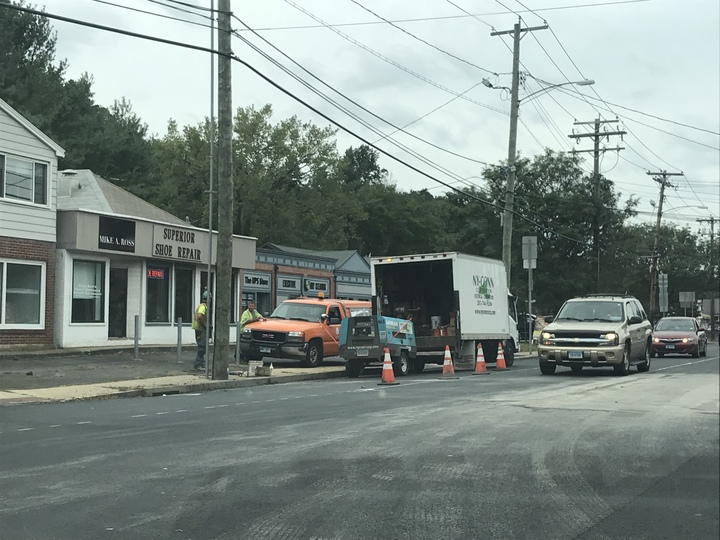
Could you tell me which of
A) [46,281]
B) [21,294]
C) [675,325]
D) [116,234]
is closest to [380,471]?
[21,294]

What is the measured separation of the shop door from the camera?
3032 centimetres

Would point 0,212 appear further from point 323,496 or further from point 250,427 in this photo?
point 323,496

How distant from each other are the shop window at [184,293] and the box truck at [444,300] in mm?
10171

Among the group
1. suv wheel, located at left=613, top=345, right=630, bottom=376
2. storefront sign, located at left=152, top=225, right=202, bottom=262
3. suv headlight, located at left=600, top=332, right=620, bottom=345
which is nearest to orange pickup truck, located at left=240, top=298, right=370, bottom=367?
storefront sign, located at left=152, top=225, right=202, bottom=262

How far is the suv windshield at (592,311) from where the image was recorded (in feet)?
65.4

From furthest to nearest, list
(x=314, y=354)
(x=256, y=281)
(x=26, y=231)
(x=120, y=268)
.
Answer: (x=256, y=281) → (x=120, y=268) → (x=26, y=231) → (x=314, y=354)

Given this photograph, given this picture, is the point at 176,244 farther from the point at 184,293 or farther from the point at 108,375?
the point at 108,375

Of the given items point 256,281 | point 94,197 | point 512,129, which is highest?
point 512,129

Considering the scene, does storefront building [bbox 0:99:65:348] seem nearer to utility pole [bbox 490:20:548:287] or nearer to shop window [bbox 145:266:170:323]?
shop window [bbox 145:266:170:323]

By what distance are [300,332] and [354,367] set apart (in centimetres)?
241

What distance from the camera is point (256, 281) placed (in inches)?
1532

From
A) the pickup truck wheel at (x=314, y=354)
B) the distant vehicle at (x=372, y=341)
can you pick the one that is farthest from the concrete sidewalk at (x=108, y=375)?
the distant vehicle at (x=372, y=341)

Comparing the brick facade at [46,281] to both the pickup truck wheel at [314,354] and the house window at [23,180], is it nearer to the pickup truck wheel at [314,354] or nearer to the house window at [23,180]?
the house window at [23,180]

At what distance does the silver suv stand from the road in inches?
234
